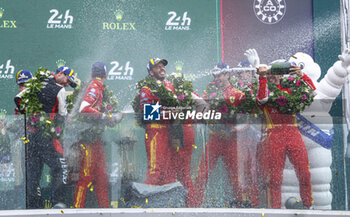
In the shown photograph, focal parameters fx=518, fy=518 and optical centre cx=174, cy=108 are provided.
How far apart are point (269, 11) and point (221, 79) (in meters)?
2.98

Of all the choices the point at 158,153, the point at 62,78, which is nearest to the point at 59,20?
the point at 62,78

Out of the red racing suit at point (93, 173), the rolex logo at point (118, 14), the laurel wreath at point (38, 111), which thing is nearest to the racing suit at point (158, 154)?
the red racing suit at point (93, 173)

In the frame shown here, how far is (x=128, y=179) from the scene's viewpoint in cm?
457

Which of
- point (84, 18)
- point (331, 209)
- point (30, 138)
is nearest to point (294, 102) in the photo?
point (331, 209)

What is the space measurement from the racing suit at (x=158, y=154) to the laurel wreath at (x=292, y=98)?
1016 mm

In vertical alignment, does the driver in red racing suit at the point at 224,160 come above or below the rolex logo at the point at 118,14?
below

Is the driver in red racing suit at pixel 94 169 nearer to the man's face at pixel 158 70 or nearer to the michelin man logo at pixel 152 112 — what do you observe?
the michelin man logo at pixel 152 112

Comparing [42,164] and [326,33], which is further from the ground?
[326,33]

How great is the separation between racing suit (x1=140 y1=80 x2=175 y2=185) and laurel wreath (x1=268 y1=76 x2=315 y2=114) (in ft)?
3.33

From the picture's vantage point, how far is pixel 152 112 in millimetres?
4578

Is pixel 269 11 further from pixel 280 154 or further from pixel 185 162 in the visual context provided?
pixel 185 162

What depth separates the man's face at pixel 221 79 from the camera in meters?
5.38

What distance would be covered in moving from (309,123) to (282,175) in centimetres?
52

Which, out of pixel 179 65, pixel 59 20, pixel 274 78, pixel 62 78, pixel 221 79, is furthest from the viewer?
pixel 179 65
